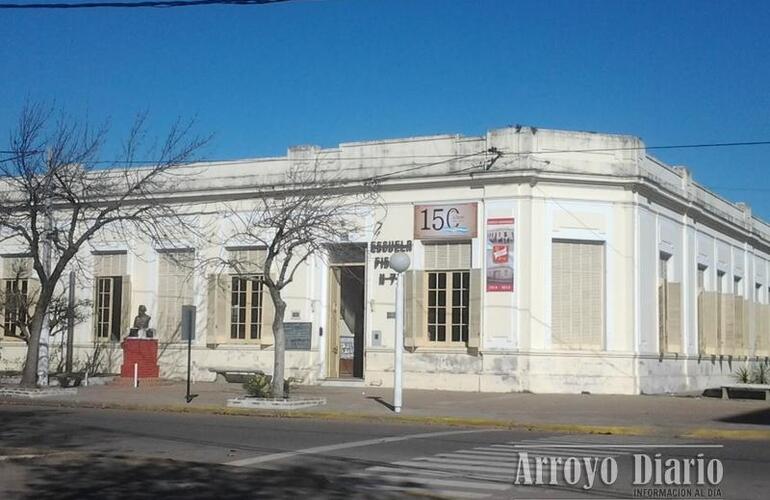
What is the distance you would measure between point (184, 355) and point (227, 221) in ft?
15.4

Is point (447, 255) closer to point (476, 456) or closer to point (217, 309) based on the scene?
point (217, 309)

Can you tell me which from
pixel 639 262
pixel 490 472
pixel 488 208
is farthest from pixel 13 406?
pixel 639 262

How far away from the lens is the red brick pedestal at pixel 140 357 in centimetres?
3106

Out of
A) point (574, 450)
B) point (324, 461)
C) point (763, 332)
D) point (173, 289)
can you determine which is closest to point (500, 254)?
point (173, 289)

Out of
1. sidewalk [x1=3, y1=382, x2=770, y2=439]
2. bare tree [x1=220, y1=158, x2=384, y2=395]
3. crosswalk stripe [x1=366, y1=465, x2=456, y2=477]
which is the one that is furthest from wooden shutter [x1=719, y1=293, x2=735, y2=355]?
crosswalk stripe [x1=366, y1=465, x2=456, y2=477]

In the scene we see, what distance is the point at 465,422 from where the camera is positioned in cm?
1997

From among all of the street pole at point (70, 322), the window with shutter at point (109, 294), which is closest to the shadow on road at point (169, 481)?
the street pole at point (70, 322)

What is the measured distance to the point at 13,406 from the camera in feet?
78.1

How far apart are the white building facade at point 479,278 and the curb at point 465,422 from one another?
4205mm

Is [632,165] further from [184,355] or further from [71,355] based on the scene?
[71,355]

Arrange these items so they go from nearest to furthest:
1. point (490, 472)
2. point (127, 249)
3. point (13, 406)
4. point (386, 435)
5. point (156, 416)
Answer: point (490, 472), point (386, 435), point (156, 416), point (13, 406), point (127, 249)

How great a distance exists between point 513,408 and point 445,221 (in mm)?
7520

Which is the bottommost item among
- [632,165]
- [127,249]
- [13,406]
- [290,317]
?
[13,406]

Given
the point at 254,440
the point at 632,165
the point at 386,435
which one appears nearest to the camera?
the point at 254,440
